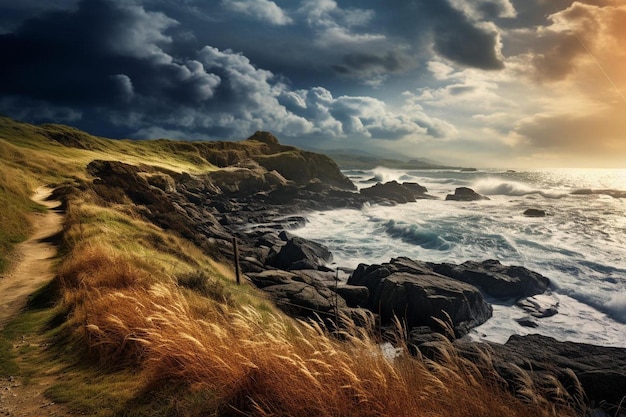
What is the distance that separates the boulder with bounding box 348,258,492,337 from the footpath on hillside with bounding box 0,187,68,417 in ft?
46.9

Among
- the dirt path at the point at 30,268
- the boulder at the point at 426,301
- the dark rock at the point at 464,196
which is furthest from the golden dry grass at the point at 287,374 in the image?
the dark rock at the point at 464,196

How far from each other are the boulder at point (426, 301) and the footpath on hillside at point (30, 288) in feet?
46.9

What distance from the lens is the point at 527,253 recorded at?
3462cm

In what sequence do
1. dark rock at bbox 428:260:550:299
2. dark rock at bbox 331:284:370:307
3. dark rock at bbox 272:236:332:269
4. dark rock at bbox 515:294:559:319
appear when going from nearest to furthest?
dark rock at bbox 331:284:370:307, dark rock at bbox 515:294:559:319, dark rock at bbox 428:260:550:299, dark rock at bbox 272:236:332:269

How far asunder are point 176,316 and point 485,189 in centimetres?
11549

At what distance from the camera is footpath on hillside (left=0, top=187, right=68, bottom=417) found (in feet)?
15.9

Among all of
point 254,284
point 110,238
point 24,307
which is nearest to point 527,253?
point 254,284

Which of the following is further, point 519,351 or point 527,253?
point 527,253

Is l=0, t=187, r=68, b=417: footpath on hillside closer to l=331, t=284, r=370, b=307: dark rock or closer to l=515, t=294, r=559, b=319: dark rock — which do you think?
l=331, t=284, r=370, b=307: dark rock

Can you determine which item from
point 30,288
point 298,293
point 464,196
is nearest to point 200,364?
point 30,288

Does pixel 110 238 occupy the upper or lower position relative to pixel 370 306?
upper

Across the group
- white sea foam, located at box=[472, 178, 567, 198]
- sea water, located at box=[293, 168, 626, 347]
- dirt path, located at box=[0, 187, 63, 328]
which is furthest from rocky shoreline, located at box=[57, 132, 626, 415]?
white sea foam, located at box=[472, 178, 567, 198]

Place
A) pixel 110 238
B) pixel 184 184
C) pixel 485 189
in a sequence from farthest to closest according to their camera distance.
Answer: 1. pixel 485 189
2. pixel 184 184
3. pixel 110 238

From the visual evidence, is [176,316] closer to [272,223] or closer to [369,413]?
[369,413]
